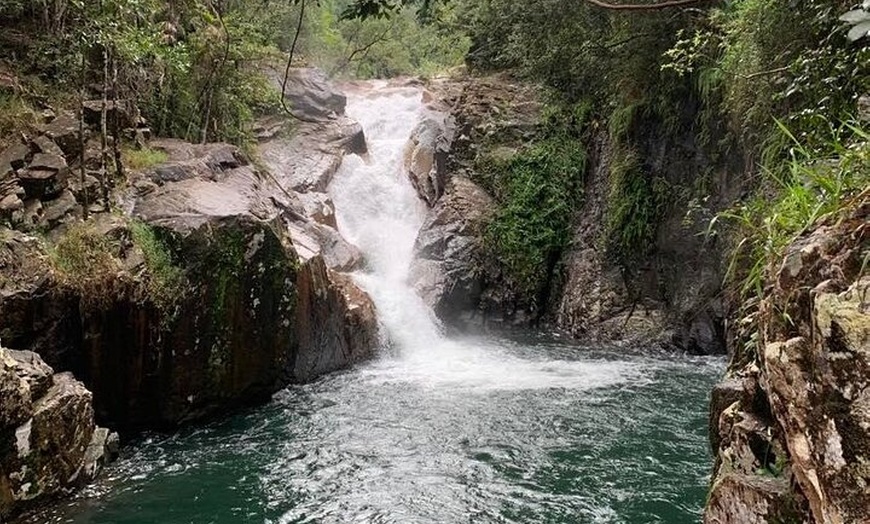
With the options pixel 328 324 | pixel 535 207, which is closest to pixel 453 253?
pixel 535 207

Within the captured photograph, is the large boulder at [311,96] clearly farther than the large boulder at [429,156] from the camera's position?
Yes

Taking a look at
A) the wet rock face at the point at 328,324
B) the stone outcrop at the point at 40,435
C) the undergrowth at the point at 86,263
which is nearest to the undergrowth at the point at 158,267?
the undergrowth at the point at 86,263

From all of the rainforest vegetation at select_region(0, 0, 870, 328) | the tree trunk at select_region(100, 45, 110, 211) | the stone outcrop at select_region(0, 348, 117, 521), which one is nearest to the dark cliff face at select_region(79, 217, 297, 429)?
the stone outcrop at select_region(0, 348, 117, 521)

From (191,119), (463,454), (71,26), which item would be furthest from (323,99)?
(463,454)

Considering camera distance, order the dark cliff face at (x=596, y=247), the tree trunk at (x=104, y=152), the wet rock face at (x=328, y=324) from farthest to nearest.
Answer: the dark cliff face at (x=596, y=247) → the wet rock face at (x=328, y=324) → the tree trunk at (x=104, y=152)

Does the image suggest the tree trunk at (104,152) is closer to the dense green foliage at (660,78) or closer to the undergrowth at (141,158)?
the undergrowth at (141,158)

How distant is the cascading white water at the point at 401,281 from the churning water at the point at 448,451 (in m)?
0.08

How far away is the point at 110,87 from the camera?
35.1 ft

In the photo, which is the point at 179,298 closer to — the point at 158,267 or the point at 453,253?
the point at 158,267

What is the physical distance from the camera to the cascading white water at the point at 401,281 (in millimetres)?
11094

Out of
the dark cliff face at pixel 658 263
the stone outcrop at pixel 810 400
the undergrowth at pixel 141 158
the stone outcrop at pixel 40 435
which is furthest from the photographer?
the dark cliff face at pixel 658 263

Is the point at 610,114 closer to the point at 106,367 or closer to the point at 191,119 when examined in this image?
the point at 191,119

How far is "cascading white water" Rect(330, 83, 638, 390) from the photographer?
11.1 m

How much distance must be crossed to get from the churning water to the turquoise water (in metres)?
0.02
